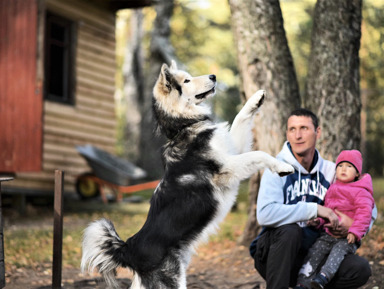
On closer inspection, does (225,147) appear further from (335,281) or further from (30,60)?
(30,60)

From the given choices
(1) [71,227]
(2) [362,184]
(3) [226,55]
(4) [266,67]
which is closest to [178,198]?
(2) [362,184]

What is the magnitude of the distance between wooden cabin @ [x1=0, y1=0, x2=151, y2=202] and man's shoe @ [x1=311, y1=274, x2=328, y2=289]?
6430 mm

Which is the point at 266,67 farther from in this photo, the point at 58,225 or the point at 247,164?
the point at 58,225

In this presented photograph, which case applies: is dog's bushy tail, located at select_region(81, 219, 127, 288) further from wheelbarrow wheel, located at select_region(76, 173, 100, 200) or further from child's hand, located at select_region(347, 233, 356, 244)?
wheelbarrow wheel, located at select_region(76, 173, 100, 200)

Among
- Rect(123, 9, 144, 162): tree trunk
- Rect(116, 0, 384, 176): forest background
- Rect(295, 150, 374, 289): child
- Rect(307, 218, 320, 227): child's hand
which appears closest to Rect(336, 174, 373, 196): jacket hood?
Rect(295, 150, 374, 289): child

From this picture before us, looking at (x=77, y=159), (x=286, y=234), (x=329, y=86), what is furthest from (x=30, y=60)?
(x=286, y=234)

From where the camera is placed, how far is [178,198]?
345cm

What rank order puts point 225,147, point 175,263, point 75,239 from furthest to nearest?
1. point 75,239
2. point 225,147
3. point 175,263

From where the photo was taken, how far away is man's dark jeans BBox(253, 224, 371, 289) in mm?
3369

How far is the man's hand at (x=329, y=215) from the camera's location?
11.0 ft

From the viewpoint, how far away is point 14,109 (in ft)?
28.6

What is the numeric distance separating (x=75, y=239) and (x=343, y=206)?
475cm

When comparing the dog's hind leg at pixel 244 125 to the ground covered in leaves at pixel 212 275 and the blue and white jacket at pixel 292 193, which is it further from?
the ground covered in leaves at pixel 212 275

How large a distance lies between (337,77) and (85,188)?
725 cm
